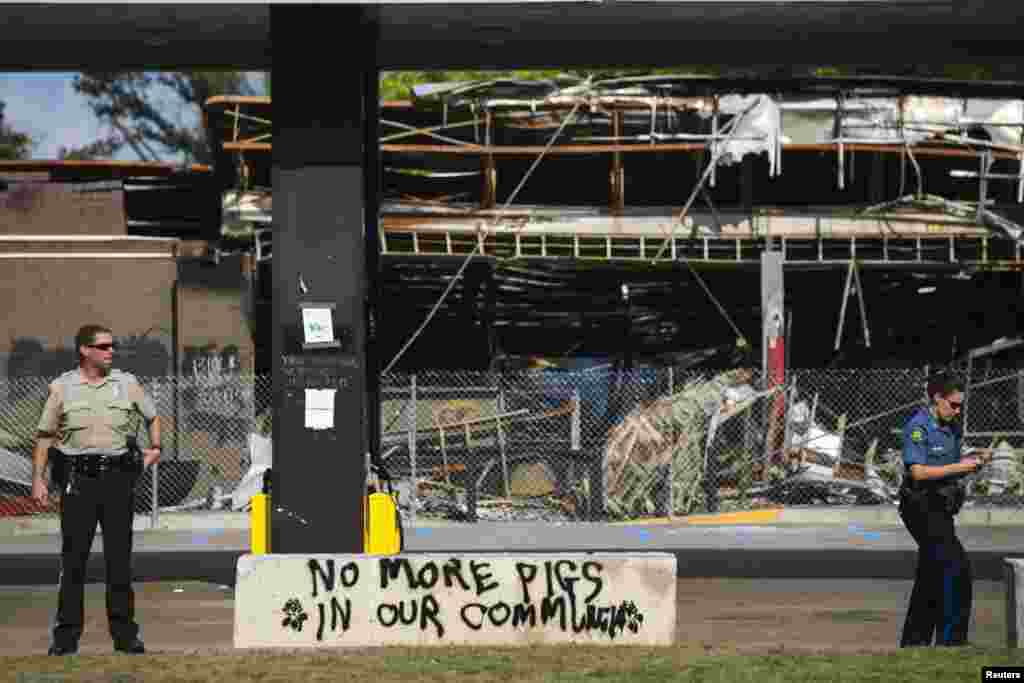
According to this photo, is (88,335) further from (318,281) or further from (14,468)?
(14,468)

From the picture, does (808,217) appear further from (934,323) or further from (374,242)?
(374,242)

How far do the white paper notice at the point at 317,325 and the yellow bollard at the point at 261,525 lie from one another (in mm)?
1247

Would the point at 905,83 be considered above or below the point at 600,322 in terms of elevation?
above

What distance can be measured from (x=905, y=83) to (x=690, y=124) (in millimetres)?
3232

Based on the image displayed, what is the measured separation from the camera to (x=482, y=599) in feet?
38.1

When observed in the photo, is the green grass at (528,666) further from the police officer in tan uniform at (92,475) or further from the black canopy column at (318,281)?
the black canopy column at (318,281)

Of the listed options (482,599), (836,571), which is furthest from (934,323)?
(482,599)

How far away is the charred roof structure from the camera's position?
92.5 feet

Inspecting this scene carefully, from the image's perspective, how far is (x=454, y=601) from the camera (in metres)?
11.6

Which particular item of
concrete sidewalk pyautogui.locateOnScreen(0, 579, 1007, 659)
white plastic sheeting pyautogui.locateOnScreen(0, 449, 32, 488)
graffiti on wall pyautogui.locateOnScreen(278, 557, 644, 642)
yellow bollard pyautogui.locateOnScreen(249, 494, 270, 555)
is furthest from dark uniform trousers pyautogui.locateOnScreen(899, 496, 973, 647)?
white plastic sheeting pyautogui.locateOnScreen(0, 449, 32, 488)

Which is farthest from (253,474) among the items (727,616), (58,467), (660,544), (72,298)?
(58,467)

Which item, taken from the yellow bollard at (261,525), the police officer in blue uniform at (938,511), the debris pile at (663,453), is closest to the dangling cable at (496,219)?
the debris pile at (663,453)

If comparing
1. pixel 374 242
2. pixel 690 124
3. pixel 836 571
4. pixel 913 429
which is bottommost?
pixel 836 571

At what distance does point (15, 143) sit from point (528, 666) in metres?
42.3
